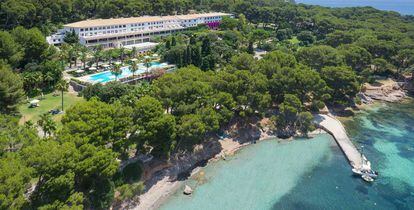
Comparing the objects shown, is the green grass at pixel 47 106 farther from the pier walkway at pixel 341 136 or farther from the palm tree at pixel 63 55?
the pier walkway at pixel 341 136

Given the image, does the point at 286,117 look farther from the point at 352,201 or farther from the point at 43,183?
the point at 43,183

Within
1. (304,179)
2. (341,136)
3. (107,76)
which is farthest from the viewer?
(107,76)

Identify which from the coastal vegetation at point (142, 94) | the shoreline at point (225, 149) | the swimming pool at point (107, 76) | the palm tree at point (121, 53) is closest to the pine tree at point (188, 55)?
the coastal vegetation at point (142, 94)

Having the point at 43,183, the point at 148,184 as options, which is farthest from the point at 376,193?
the point at 43,183

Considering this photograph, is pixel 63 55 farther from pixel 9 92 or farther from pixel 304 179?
pixel 304 179

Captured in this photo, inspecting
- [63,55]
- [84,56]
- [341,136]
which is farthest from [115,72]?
[341,136]

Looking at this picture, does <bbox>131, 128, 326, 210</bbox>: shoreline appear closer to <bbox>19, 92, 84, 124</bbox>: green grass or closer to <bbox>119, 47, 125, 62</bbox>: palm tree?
<bbox>19, 92, 84, 124</bbox>: green grass
